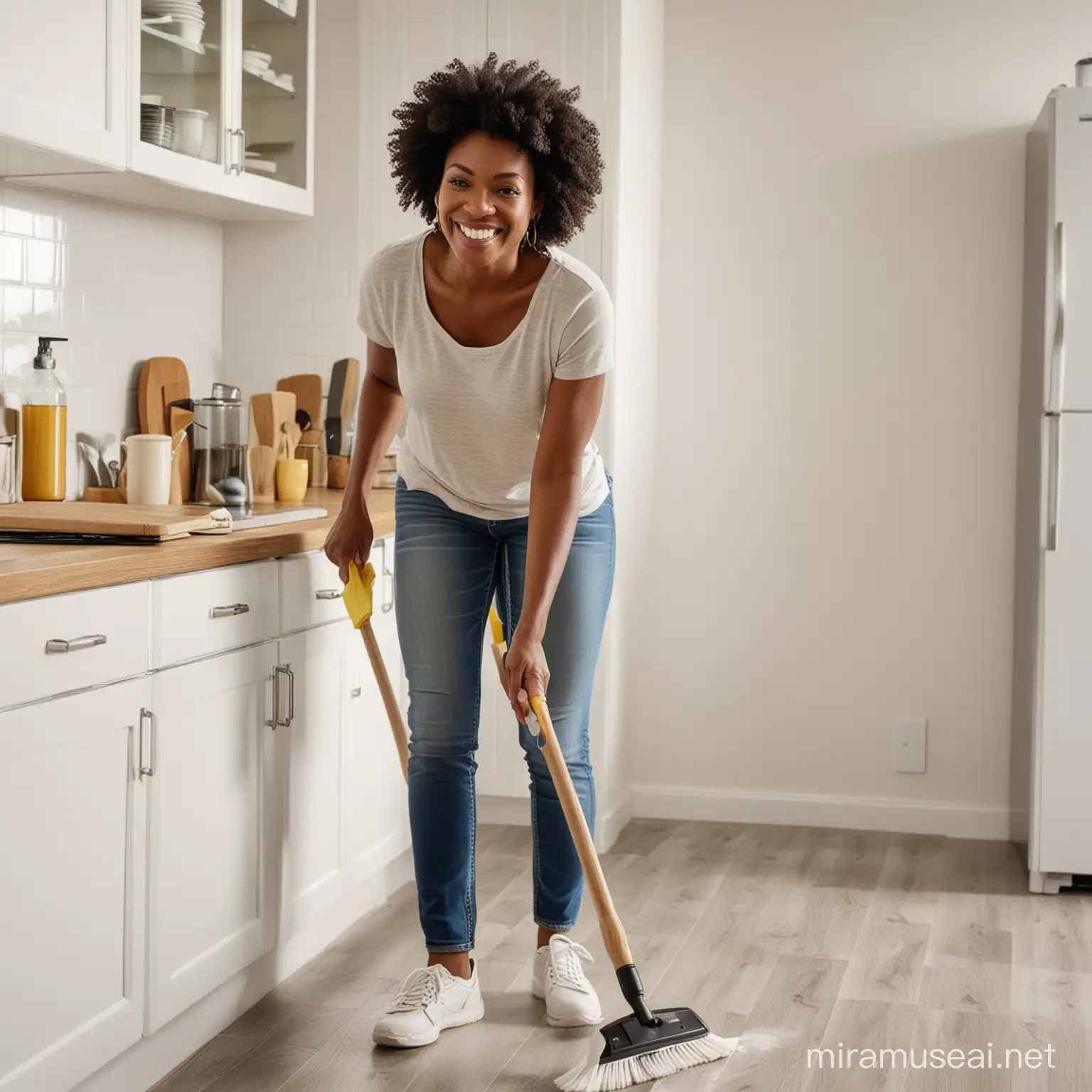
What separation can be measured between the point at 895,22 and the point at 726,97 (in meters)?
0.45

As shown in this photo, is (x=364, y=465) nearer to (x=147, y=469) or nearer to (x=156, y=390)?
(x=147, y=469)

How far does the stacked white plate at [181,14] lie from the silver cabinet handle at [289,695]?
1.24m

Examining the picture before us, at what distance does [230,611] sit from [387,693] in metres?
0.40

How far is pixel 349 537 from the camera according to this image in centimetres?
230

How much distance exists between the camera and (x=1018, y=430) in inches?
135

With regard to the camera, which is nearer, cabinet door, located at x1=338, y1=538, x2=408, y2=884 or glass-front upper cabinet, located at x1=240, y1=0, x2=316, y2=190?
cabinet door, located at x1=338, y1=538, x2=408, y2=884

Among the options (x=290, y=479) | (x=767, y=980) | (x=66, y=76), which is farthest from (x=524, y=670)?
(x=66, y=76)

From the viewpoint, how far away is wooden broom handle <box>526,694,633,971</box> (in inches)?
78.3

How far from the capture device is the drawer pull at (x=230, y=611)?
6.83 feet

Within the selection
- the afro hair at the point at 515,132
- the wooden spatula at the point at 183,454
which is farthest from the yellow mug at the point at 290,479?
the afro hair at the point at 515,132

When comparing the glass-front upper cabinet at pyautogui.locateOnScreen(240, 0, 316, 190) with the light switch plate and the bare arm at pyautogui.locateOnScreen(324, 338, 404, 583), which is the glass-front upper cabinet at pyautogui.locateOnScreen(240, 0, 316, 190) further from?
the light switch plate

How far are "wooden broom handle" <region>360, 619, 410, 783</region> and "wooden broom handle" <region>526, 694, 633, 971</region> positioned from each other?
0.36m

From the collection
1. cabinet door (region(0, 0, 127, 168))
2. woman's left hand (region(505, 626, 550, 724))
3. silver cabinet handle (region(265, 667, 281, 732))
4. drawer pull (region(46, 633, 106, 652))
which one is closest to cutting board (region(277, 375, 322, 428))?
cabinet door (region(0, 0, 127, 168))

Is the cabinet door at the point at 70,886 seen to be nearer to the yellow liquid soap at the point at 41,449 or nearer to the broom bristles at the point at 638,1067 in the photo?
the broom bristles at the point at 638,1067
